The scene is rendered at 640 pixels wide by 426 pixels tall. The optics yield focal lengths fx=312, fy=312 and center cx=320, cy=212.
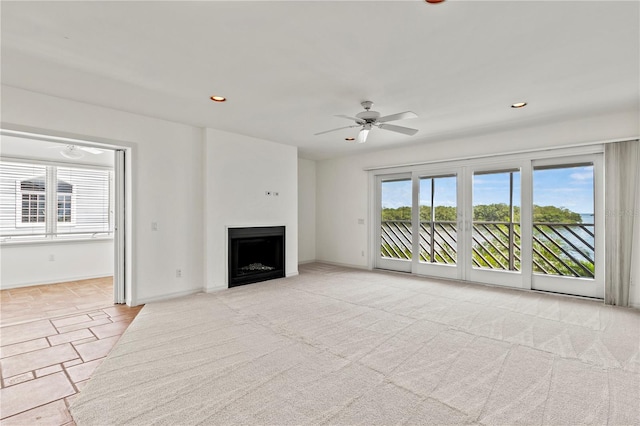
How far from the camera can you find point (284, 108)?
393 cm

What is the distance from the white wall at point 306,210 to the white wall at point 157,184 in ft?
9.77

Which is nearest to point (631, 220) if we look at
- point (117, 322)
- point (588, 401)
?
point (588, 401)

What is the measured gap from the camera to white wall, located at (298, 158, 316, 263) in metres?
7.55

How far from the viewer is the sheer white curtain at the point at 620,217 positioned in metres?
4.02

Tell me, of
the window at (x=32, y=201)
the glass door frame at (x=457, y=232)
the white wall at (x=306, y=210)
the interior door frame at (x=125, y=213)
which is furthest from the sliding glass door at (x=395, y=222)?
the window at (x=32, y=201)

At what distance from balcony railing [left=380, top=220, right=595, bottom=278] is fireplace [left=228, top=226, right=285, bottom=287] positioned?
2345 millimetres

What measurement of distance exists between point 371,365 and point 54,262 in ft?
19.8

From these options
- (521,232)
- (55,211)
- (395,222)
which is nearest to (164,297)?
(55,211)

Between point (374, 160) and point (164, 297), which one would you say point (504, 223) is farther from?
point (164, 297)

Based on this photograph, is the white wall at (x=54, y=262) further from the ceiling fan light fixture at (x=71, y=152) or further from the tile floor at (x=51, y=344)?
the ceiling fan light fixture at (x=71, y=152)

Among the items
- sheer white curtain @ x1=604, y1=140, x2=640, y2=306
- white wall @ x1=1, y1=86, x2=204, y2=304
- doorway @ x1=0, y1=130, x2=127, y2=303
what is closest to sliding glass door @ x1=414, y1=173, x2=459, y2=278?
sheer white curtain @ x1=604, y1=140, x2=640, y2=306

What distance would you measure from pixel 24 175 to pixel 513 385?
25.1 ft

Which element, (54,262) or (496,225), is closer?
(496,225)

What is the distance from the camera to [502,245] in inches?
204
